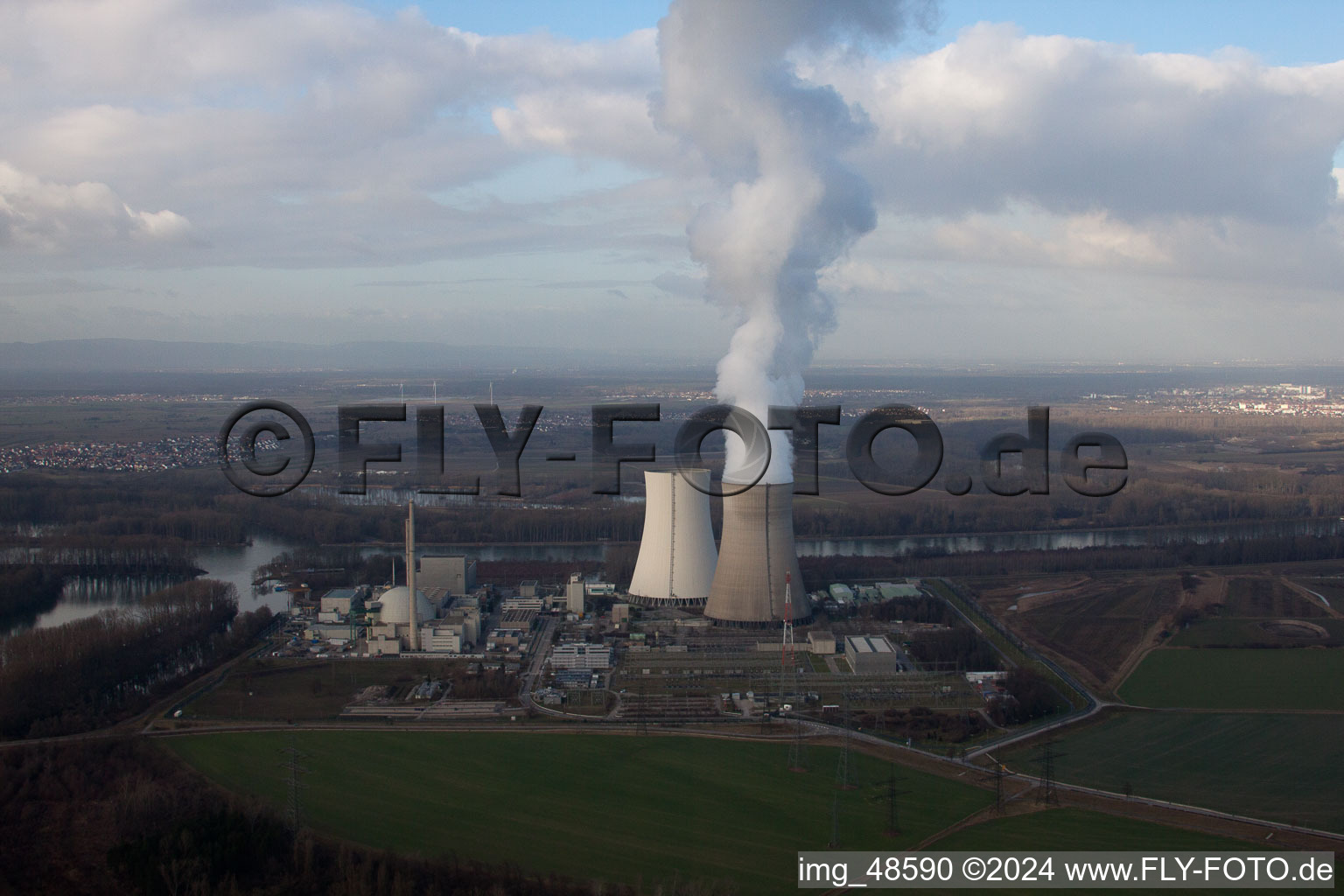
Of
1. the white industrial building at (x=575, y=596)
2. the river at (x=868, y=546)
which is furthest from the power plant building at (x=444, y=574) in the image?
the river at (x=868, y=546)

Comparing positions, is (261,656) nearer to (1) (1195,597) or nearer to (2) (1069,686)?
(2) (1069,686)

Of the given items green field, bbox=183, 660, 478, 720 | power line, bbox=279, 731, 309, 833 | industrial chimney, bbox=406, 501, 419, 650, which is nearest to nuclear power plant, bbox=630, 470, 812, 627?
industrial chimney, bbox=406, 501, 419, 650

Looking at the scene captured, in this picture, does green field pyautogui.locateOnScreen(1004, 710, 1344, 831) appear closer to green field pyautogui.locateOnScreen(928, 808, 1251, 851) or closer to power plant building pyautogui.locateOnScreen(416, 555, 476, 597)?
green field pyautogui.locateOnScreen(928, 808, 1251, 851)

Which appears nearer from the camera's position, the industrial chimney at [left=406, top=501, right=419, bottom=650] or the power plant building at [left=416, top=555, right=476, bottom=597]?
the industrial chimney at [left=406, top=501, right=419, bottom=650]

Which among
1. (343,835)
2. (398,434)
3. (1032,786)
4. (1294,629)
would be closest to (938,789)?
(1032,786)

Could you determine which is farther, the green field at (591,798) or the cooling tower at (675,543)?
the cooling tower at (675,543)

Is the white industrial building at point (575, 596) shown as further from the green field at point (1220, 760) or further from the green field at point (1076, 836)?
the green field at point (1076, 836)
